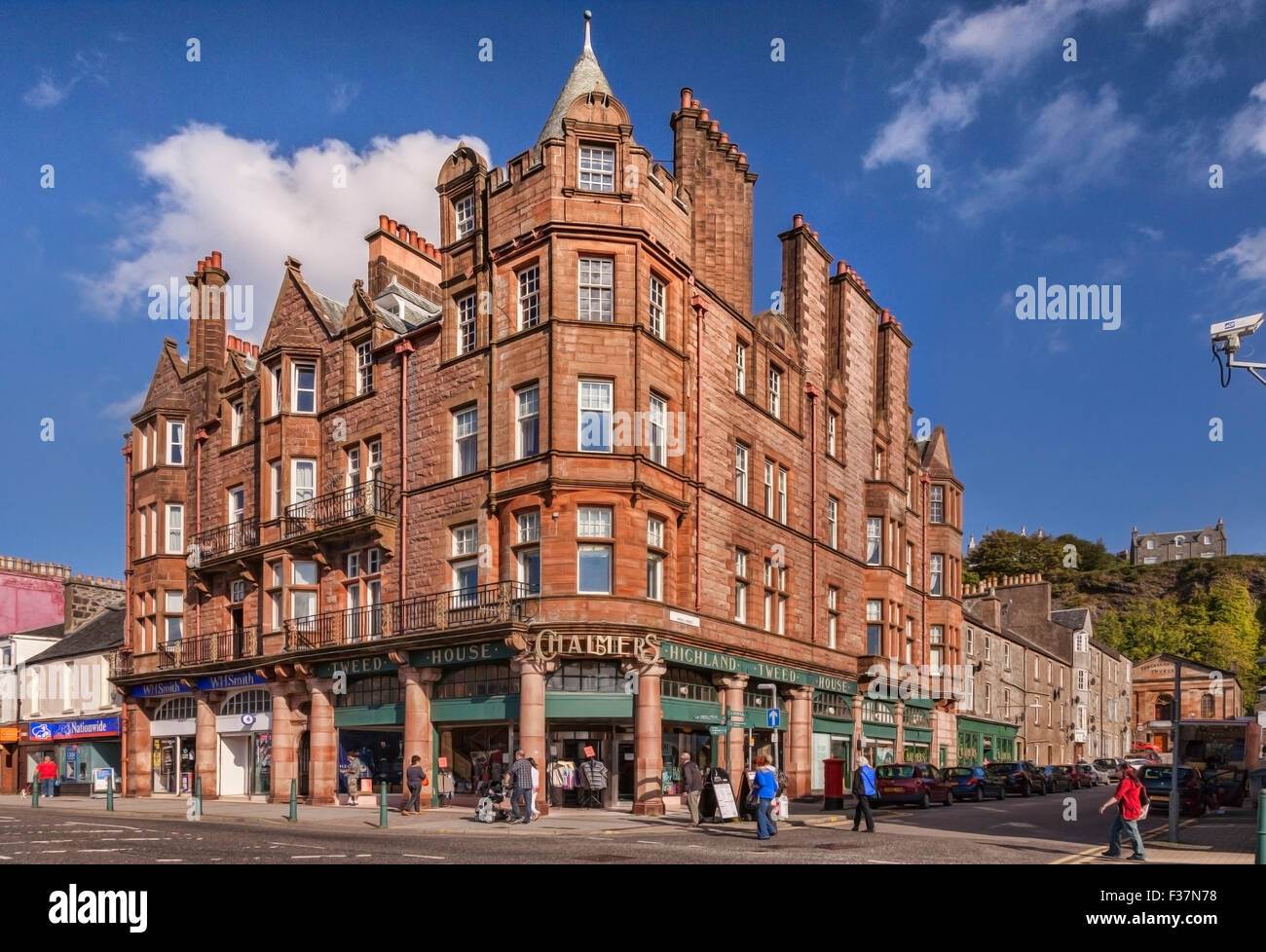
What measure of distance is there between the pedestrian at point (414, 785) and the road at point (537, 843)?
1311 mm

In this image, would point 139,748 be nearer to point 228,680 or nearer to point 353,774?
point 228,680

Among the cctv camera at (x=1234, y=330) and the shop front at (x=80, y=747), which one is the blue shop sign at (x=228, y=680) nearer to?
the shop front at (x=80, y=747)

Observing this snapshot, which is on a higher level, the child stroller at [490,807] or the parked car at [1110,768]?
the child stroller at [490,807]

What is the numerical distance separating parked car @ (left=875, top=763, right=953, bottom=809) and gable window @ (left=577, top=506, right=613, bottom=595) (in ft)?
40.4

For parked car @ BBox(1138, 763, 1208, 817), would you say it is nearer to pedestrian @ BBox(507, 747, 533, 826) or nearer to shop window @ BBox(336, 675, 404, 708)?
pedestrian @ BBox(507, 747, 533, 826)

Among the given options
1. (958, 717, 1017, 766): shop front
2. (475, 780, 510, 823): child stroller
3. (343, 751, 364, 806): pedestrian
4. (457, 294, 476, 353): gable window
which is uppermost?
(457, 294, 476, 353): gable window

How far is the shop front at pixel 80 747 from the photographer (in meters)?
50.4

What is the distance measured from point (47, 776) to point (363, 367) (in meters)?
22.4

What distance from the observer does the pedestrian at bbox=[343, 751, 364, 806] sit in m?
36.4

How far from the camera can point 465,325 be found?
35.2 m

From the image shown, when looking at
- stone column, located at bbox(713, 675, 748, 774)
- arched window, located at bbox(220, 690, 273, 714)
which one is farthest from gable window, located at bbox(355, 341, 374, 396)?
stone column, located at bbox(713, 675, 748, 774)

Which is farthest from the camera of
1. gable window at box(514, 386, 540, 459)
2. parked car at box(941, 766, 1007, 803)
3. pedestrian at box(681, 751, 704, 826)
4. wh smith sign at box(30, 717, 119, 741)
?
wh smith sign at box(30, 717, 119, 741)

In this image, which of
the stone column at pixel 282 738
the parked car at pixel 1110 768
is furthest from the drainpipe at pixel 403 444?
the parked car at pixel 1110 768
